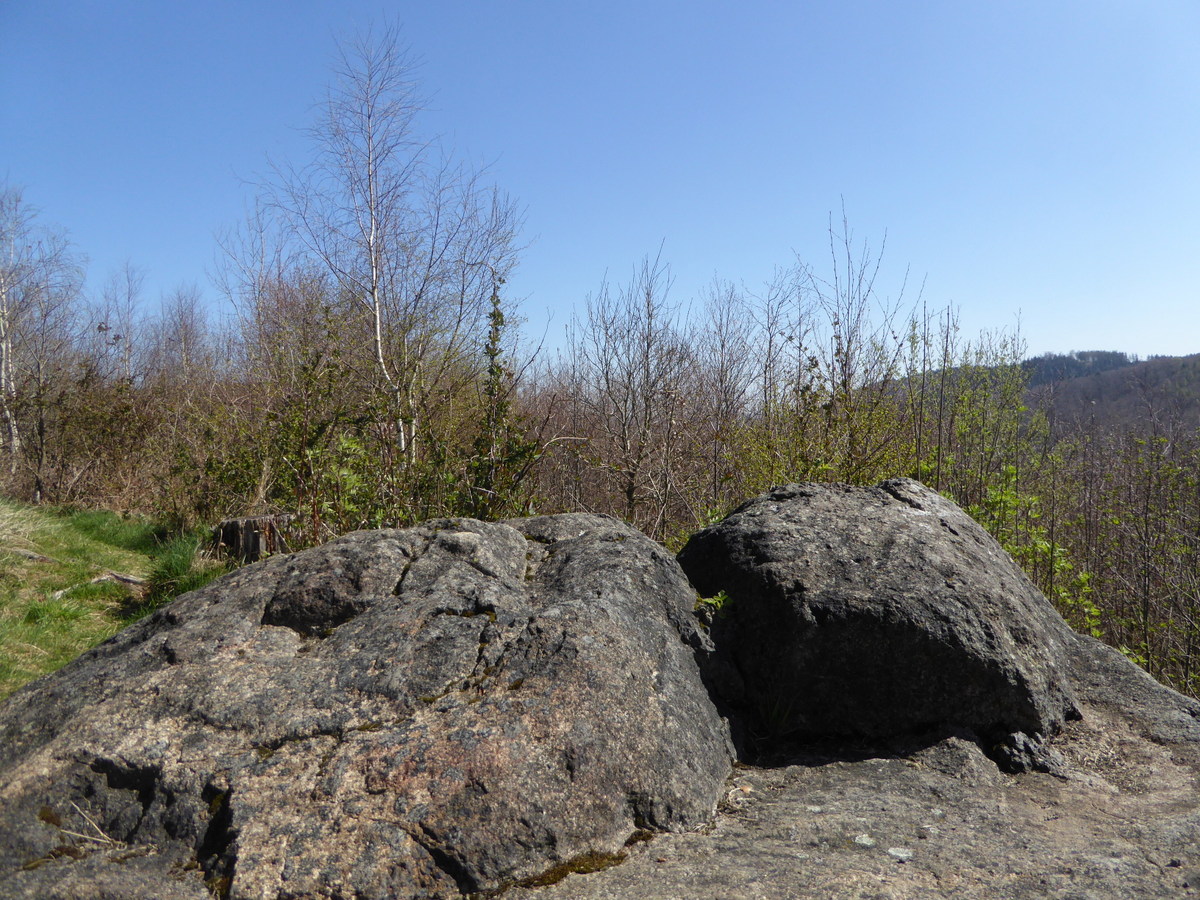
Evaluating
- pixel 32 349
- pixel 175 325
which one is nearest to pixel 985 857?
pixel 32 349

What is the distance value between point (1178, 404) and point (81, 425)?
14946mm

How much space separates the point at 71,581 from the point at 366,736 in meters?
6.24

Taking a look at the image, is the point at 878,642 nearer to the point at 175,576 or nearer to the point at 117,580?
the point at 175,576

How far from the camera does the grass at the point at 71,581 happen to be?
535 cm

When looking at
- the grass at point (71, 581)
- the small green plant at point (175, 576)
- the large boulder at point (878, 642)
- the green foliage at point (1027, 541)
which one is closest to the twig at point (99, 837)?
the large boulder at point (878, 642)

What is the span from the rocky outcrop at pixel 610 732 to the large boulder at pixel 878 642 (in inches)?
0.4

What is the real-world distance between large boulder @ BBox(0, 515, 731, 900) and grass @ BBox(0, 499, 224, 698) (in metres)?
2.92

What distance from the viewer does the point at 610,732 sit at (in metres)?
2.33

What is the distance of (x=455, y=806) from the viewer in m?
2.03

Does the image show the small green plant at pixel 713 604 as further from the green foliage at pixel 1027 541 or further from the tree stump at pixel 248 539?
the tree stump at pixel 248 539

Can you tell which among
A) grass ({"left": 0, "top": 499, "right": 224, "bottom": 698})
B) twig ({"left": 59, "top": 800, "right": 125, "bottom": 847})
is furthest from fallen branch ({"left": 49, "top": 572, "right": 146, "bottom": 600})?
twig ({"left": 59, "top": 800, "right": 125, "bottom": 847})

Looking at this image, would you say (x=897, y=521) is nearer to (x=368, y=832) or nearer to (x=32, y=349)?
(x=368, y=832)

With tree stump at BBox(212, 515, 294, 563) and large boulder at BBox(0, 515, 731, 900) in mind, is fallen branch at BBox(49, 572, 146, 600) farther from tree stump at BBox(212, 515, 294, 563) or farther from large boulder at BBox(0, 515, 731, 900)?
large boulder at BBox(0, 515, 731, 900)

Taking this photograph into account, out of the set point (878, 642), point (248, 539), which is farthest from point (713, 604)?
point (248, 539)
